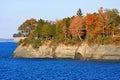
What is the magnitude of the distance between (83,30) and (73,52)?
14123 mm

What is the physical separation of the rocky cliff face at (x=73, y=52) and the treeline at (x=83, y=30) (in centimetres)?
221

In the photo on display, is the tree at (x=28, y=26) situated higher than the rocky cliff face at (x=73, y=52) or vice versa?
the tree at (x=28, y=26)

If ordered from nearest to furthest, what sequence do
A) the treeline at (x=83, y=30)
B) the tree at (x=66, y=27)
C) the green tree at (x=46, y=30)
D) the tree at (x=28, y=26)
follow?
A: the treeline at (x=83, y=30) < the tree at (x=66, y=27) < the green tree at (x=46, y=30) < the tree at (x=28, y=26)

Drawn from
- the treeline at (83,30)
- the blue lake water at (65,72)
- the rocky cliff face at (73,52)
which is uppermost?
the treeline at (83,30)

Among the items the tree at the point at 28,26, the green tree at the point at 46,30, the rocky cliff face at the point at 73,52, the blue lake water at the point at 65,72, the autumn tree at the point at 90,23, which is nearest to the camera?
the blue lake water at the point at 65,72

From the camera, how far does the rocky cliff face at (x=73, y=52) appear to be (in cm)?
11706

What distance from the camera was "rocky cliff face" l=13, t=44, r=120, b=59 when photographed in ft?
384

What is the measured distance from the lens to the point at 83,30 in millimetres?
140125

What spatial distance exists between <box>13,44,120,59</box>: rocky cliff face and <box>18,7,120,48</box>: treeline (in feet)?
7.27

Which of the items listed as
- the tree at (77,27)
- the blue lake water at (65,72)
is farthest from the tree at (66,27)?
the blue lake water at (65,72)

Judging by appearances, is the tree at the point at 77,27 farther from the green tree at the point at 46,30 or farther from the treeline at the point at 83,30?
the green tree at the point at 46,30

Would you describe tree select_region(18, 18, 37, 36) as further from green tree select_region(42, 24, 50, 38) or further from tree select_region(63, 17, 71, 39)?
tree select_region(63, 17, 71, 39)

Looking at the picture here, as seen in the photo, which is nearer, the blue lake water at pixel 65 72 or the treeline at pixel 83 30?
the blue lake water at pixel 65 72

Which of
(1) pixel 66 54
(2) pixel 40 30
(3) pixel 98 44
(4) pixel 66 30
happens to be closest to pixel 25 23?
(2) pixel 40 30
